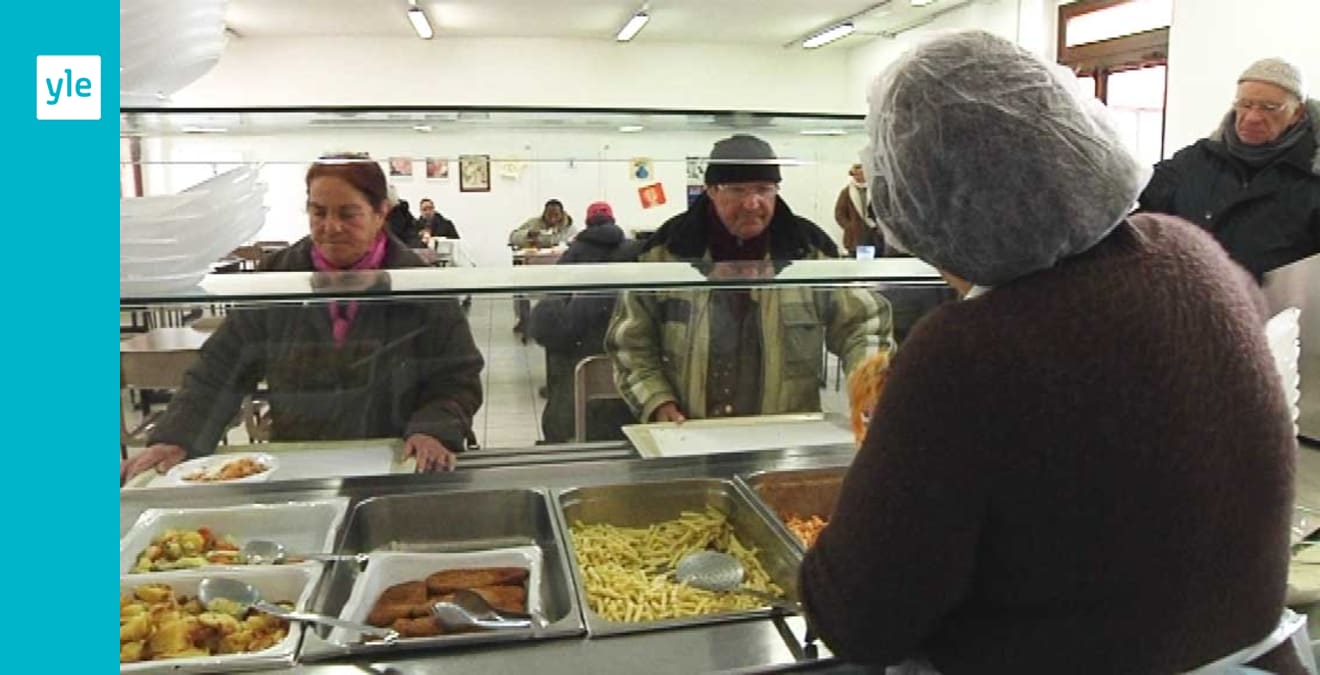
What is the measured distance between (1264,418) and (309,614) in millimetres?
965

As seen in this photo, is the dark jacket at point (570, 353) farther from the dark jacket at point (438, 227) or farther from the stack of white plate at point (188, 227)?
the dark jacket at point (438, 227)

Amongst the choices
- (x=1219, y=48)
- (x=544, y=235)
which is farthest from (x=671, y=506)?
(x=544, y=235)

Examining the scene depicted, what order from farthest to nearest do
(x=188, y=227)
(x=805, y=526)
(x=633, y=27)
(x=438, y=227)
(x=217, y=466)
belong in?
(x=633, y=27) → (x=438, y=227) → (x=217, y=466) → (x=805, y=526) → (x=188, y=227)

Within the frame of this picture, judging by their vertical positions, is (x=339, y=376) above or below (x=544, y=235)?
below

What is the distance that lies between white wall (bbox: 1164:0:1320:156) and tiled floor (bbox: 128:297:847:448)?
126 inches

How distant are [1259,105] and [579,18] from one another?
24.1ft

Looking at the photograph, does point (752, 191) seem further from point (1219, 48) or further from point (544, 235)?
point (544, 235)

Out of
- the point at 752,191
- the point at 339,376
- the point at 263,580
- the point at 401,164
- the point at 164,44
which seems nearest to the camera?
the point at 164,44

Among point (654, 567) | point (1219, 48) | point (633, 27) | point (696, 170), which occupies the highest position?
point (633, 27)

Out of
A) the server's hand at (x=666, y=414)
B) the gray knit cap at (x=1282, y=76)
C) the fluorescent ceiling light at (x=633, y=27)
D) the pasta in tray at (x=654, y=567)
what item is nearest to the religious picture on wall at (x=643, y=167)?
the server's hand at (x=666, y=414)

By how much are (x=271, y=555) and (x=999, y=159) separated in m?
1.05

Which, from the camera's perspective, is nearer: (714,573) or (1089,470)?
(1089,470)

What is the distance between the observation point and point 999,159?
790 millimetres

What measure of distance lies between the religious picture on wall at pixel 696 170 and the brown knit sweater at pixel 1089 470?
0.64 meters
